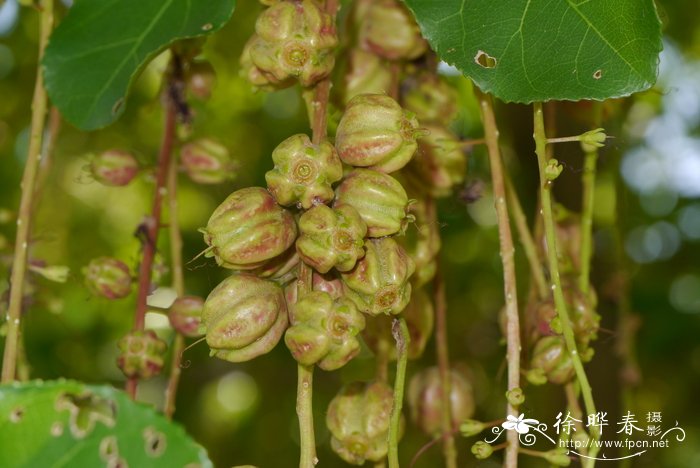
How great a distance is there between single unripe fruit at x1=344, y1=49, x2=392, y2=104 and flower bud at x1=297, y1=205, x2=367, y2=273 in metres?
0.34

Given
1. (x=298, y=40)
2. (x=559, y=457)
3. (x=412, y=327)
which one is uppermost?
(x=298, y=40)

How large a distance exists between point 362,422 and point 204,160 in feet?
1.35

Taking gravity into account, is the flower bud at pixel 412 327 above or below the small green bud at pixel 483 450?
above

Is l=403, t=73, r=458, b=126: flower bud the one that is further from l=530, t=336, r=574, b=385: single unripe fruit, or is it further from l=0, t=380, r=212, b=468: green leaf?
l=0, t=380, r=212, b=468: green leaf

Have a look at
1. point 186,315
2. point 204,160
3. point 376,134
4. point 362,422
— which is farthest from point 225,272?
point 376,134

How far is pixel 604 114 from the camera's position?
112cm

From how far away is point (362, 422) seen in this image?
86 centimetres

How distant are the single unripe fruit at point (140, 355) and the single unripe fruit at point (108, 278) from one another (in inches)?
3.4

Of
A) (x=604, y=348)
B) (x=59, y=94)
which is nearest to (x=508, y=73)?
(x=59, y=94)

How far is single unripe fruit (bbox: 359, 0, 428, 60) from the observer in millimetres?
1031

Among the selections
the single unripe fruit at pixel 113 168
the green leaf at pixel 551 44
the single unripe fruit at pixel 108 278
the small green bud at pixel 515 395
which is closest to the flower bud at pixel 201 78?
the single unripe fruit at pixel 113 168

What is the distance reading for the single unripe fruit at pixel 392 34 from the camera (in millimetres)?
1031

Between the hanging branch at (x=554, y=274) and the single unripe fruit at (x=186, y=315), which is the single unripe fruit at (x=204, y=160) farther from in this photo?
the hanging branch at (x=554, y=274)

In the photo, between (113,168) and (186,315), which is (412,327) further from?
(113,168)
